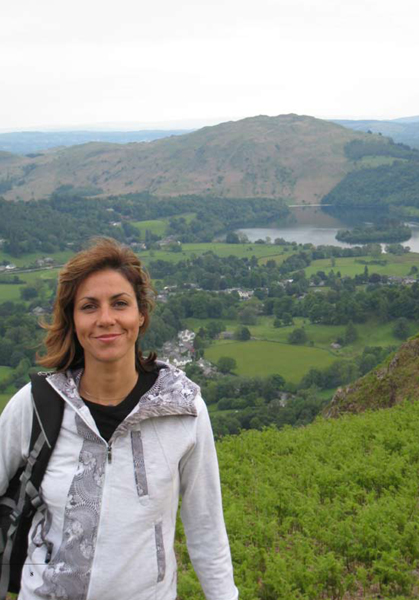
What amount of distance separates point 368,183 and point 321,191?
1084 cm

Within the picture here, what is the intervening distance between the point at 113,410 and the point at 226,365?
130 ft

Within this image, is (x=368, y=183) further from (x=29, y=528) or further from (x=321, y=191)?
(x=29, y=528)

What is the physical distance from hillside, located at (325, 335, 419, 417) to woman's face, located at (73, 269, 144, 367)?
8.83m

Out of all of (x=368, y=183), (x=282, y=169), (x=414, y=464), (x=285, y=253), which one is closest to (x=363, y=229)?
(x=285, y=253)

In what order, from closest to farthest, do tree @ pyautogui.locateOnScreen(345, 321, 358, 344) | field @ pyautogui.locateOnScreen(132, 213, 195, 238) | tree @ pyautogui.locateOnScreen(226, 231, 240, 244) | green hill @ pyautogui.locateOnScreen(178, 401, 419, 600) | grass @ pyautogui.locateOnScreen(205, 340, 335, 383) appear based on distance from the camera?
green hill @ pyautogui.locateOnScreen(178, 401, 419, 600) < grass @ pyautogui.locateOnScreen(205, 340, 335, 383) < tree @ pyautogui.locateOnScreen(345, 321, 358, 344) < tree @ pyautogui.locateOnScreen(226, 231, 240, 244) < field @ pyautogui.locateOnScreen(132, 213, 195, 238)

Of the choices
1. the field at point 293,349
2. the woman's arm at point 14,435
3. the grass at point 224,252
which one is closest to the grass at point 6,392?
the field at point 293,349

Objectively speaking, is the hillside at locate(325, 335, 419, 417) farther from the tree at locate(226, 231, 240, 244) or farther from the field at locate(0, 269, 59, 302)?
the tree at locate(226, 231, 240, 244)

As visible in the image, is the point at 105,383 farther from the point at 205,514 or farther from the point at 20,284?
the point at 20,284

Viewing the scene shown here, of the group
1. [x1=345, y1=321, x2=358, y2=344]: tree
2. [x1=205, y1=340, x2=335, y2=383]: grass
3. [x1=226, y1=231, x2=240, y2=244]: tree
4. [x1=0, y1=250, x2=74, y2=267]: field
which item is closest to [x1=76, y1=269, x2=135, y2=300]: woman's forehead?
[x1=205, y1=340, x2=335, y2=383]: grass

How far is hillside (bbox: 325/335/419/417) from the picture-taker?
10.6 metres

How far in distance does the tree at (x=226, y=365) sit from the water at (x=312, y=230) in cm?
5207

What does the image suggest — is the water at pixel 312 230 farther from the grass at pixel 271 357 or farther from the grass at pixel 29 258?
the grass at pixel 271 357

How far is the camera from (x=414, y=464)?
5.89m

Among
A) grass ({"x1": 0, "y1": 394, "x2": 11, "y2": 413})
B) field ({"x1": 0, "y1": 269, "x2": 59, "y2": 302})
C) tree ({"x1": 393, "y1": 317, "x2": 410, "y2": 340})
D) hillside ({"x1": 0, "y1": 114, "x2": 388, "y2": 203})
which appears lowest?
field ({"x1": 0, "y1": 269, "x2": 59, "y2": 302})
